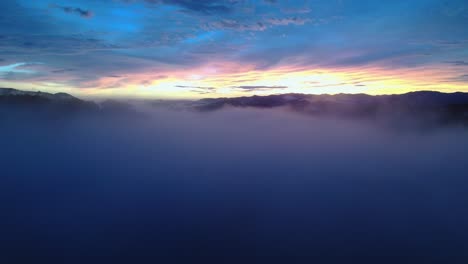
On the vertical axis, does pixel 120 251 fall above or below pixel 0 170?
below

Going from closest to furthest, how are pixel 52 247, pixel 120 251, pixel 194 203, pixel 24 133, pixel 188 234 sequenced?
pixel 52 247 → pixel 120 251 → pixel 188 234 → pixel 194 203 → pixel 24 133

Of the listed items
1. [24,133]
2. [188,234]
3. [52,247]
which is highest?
[24,133]

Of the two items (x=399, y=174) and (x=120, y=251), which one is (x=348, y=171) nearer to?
(x=399, y=174)

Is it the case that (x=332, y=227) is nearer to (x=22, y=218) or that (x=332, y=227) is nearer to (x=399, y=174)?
(x=399, y=174)

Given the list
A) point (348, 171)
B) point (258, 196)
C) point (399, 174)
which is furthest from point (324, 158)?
point (258, 196)

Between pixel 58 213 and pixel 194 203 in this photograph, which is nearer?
pixel 58 213

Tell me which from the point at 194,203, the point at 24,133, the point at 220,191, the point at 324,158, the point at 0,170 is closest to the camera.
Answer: the point at 194,203

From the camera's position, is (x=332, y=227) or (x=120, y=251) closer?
(x=120, y=251)

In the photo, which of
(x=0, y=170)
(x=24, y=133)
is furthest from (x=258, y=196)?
(x=24, y=133)

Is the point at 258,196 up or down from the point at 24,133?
down
